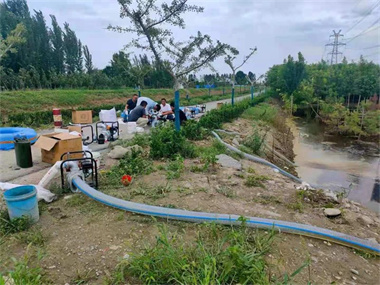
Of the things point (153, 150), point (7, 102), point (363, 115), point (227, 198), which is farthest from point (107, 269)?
point (363, 115)

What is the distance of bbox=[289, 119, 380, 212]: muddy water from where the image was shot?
23.9 feet

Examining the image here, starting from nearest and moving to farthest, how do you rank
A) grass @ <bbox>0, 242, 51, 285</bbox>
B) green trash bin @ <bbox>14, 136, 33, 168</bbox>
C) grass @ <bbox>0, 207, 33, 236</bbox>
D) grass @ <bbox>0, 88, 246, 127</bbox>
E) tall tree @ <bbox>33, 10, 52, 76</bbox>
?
grass @ <bbox>0, 242, 51, 285</bbox> → grass @ <bbox>0, 207, 33, 236</bbox> → green trash bin @ <bbox>14, 136, 33, 168</bbox> → grass @ <bbox>0, 88, 246, 127</bbox> → tall tree @ <bbox>33, 10, 52, 76</bbox>

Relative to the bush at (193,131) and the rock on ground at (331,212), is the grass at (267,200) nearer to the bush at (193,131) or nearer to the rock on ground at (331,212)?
the rock on ground at (331,212)

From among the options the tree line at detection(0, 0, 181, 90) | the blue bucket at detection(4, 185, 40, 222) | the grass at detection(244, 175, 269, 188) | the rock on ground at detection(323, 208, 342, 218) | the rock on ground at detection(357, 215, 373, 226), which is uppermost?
the tree line at detection(0, 0, 181, 90)

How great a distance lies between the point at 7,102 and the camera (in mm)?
12875

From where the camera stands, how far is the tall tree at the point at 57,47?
26.2m

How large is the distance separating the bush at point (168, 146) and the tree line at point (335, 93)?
1229 cm

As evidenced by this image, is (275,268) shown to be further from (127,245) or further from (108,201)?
(108,201)

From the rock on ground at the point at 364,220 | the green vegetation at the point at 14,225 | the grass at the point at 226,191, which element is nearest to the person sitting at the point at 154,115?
the grass at the point at 226,191

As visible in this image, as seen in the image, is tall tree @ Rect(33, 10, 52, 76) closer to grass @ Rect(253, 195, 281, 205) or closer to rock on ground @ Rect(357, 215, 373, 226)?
grass @ Rect(253, 195, 281, 205)

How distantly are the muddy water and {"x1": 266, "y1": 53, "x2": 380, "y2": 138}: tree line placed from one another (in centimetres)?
140

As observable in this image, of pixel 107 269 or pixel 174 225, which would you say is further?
pixel 174 225

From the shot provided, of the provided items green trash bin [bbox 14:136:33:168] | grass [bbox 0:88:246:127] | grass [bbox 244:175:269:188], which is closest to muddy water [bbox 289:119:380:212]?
grass [bbox 244:175:269:188]

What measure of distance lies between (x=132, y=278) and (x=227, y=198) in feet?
6.59
